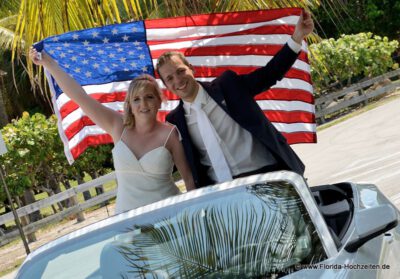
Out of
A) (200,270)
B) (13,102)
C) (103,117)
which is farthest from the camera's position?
(13,102)

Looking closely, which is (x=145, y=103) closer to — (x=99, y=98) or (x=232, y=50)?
(x=99, y=98)

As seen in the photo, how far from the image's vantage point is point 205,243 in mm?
3744

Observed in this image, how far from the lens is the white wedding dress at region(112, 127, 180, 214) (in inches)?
193

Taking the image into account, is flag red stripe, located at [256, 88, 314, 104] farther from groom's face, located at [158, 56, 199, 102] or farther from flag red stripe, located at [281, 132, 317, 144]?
groom's face, located at [158, 56, 199, 102]

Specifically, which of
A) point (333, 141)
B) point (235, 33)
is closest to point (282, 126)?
point (235, 33)

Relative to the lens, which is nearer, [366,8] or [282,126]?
[282,126]

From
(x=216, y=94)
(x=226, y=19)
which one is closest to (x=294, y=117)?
(x=226, y=19)

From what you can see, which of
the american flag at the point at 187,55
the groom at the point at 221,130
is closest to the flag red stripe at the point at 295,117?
the american flag at the point at 187,55

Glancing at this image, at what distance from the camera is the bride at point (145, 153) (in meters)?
4.90

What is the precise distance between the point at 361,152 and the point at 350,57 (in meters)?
11.0

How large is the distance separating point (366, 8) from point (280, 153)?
31772mm

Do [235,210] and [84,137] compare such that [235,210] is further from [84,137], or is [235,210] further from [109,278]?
[84,137]

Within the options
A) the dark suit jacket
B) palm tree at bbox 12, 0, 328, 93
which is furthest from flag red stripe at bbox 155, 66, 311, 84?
the dark suit jacket

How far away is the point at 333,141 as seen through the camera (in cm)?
1898
